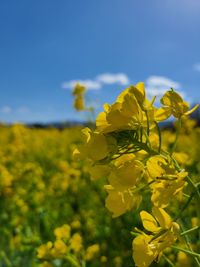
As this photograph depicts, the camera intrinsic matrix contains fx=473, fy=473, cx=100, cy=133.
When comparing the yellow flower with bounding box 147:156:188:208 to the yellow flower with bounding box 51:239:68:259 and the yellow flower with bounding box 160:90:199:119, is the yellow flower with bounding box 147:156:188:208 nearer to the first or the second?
the yellow flower with bounding box 160:90:199:119

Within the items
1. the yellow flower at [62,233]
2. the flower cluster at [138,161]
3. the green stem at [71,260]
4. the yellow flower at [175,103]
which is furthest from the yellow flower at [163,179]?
the yellow flower at [62,233]

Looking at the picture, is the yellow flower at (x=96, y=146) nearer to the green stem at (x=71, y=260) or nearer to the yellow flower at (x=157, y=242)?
the yellow flower at (x=157, y=242)

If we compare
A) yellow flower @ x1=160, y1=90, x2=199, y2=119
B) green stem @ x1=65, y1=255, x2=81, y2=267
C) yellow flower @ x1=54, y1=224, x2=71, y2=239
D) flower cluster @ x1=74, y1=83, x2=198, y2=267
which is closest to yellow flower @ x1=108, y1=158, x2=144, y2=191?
flower cluster @ x1=74, y1=83, x2=198, y2=267

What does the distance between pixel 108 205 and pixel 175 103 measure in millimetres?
268

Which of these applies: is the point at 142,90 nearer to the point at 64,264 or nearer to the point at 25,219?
the point at 64,264

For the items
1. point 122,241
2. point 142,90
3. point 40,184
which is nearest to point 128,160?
point 142,90

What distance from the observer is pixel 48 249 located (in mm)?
1991

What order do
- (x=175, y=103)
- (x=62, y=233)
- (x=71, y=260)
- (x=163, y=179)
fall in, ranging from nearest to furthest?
1. (x=163, y=179)
2. (x=175, y=103)
3. (x=71, y=260)
4. (x=62, y=233)

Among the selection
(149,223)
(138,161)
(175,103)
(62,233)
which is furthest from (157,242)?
(62,233)

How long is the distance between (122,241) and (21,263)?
81cm

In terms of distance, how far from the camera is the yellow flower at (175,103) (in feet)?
3.42

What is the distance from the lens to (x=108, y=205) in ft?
3.30

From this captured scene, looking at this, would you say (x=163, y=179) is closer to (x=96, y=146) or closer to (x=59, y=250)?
(x=96, y=146)

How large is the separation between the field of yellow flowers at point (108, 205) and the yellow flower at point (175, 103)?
0.03 m
